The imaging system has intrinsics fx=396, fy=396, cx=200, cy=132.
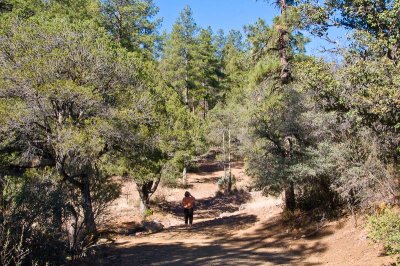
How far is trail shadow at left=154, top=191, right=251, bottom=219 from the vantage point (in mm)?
25236

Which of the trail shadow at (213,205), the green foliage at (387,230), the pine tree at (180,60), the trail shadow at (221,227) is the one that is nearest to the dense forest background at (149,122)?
the green foliage at (387,230)

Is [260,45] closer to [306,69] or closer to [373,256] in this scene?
[306,69]

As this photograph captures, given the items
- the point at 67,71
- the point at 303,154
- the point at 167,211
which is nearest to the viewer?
the point at 67,71

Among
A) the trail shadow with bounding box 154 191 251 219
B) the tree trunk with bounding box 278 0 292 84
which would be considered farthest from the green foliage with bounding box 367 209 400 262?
the trail shadow with bounding box 154 191 251 219

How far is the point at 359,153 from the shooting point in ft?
36.2

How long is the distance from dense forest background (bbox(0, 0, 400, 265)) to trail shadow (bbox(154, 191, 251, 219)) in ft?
31.2

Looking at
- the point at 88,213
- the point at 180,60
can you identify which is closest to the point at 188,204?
the point at 88,213

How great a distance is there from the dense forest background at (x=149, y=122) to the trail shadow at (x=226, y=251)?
4.98ft

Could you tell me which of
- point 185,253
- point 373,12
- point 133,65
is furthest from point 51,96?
point 373,12

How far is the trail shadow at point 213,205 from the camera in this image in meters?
25.2

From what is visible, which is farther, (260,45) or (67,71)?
(260,45)

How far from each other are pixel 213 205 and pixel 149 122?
16216 mm

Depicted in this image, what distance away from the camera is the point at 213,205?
91.4 ft

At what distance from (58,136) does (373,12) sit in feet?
26.6
